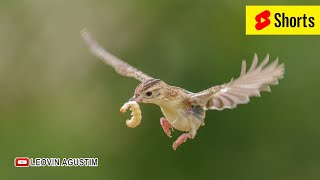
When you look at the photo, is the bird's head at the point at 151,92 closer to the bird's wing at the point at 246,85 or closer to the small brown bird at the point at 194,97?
the small brown bird at the point at 194,97

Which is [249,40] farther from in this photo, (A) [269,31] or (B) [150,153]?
(B) [150,153]

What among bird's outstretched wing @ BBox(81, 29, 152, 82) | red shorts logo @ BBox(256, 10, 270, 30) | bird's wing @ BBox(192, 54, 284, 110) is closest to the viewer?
bird's wing @ BBox(192, 54, 284, 110)

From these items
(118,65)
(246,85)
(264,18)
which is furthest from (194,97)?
(264,18)

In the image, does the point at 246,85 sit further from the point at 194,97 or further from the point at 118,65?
the point at 118,65

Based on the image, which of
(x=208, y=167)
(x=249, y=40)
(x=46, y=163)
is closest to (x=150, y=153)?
(x=208, y=167)

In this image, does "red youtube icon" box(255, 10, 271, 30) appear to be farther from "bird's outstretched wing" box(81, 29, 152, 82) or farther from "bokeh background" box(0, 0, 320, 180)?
"bird's outstretched wing" box(81, 29, 152, 82)

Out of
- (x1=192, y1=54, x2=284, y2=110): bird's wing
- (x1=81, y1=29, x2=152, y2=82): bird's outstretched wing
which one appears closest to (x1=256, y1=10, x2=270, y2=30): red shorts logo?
(x1=81, y1=29, x2=152, y2=82): bird's outstretched wing
